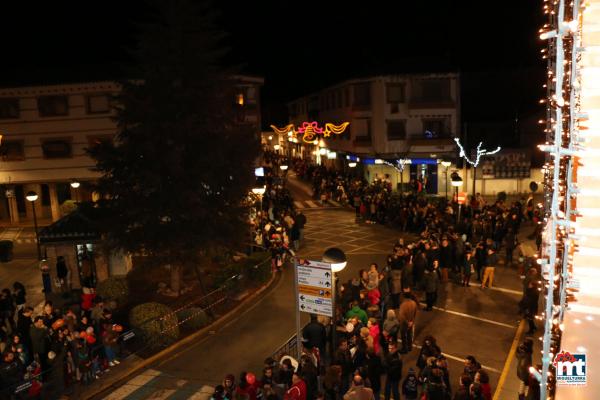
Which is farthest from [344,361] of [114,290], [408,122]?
[408,122]

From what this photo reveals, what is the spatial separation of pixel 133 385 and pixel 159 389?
75 centimetres

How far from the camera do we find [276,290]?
62.3 feet

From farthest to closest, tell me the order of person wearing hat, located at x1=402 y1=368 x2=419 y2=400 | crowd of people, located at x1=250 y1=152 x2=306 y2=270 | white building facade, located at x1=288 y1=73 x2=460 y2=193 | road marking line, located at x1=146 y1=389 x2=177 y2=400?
white building facade, located at x1=288 y1=73 x2=460 y2=193
crowd of people, located at x1=250 y1=152 x2=306 y2=270
road marking line, located at x1=146 y1=389 x2=177 y2=400
person wearing hat, located at x1=402 y1=368 x2=419 y2=400

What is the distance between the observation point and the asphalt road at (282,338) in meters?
12.4

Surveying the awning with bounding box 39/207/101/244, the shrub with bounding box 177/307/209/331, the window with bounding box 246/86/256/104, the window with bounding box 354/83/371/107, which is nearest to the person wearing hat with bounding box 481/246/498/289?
the shrub with bounding box 177/307/209/331

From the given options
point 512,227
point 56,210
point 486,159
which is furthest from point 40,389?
point 486,159

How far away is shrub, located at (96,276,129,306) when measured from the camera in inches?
686

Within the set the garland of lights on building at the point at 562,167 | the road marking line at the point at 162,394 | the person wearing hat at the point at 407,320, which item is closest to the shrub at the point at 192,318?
→ the road marking line at the point at 162,394

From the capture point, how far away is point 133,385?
12.5m

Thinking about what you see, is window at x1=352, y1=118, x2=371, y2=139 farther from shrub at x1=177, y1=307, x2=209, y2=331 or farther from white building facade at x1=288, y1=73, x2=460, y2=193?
shrub at x1=177, y1=307, x2=209, y2=331

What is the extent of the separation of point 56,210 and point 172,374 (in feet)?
81.4

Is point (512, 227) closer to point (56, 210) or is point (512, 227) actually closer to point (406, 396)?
point (406, 396)

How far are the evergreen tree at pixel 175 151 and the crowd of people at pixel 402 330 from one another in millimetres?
4904

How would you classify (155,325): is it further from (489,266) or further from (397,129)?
(397,129)
